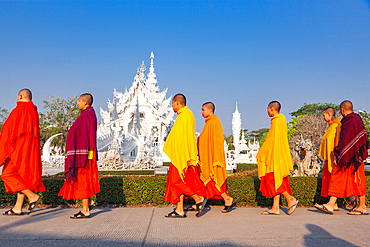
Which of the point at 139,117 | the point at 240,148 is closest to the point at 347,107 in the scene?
the point at 240,148

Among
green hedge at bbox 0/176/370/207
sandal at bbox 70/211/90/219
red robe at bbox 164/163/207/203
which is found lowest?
sandal at bbox 70/211/90/219

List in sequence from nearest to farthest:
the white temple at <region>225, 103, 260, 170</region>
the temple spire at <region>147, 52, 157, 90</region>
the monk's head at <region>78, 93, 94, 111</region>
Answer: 1. the monk's head at <region>78, 93, 94, 111</region>
2. the white temple at <region>225, 103, 260, 170</region>
3. the temple spire at <region>147, 52, 157, 90</region>

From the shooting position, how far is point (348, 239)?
4020mm

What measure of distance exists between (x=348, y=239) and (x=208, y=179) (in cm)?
256

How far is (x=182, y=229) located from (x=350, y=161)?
3603 millimetres

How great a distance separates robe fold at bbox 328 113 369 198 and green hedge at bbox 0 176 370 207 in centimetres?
98

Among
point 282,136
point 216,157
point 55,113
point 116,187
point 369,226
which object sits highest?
point 55,113

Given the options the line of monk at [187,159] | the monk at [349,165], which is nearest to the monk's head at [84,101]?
the line of monk at [187,159]

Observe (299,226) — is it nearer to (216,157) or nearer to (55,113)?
(216,157)

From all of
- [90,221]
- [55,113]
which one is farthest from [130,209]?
[55,113]

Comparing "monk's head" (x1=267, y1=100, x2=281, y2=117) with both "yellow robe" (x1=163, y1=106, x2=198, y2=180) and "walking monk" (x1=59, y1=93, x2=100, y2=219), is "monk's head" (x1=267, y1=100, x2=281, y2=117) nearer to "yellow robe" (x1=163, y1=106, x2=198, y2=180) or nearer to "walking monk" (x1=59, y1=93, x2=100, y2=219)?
"yellow robe" (x1=163, y1=106, x2=198, y2=180)

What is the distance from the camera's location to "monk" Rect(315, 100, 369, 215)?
5656 millimetres

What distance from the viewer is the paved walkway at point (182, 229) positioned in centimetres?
385

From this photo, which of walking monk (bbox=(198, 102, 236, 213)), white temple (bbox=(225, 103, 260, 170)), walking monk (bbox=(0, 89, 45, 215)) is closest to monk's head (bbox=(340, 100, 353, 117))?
walking monk (bbox=(198, 102, 236, 213))
